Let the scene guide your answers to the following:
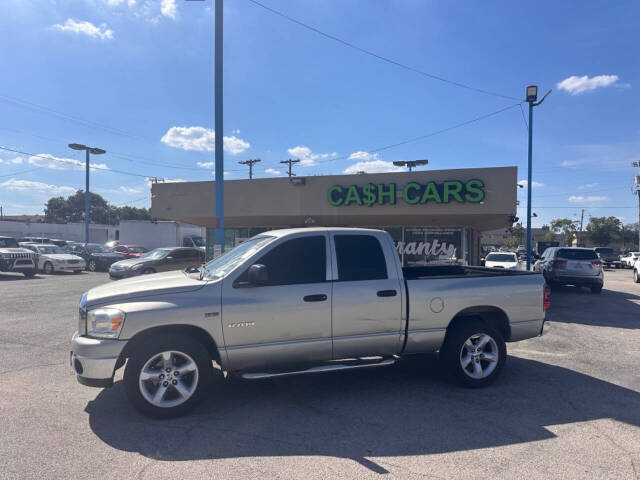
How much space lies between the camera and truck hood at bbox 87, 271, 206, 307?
4.30 meters

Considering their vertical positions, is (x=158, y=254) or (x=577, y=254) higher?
(x=577, y=254)

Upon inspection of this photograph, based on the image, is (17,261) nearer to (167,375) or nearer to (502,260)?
(167,375)

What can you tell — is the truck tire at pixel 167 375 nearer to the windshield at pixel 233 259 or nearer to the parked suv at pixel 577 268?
the windshield at pixel 233 259

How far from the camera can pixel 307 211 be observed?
1574 cm

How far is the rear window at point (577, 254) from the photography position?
50.0 ft

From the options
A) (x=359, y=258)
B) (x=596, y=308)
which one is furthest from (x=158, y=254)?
(x=596, y=308)

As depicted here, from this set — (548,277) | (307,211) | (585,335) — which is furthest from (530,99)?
(585,335)

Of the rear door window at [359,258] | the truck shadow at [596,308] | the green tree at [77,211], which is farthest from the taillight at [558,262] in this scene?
the green tree at [77,211]

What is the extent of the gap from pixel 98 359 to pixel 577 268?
1552cm

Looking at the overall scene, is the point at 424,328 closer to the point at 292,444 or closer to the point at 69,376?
the point at 292,444

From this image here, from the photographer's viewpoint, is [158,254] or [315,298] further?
[158,254]

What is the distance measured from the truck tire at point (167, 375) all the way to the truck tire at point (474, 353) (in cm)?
284

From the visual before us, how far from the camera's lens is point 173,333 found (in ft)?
14.3

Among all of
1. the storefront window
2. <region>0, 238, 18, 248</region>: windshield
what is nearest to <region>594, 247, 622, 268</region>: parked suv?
the storefront window
